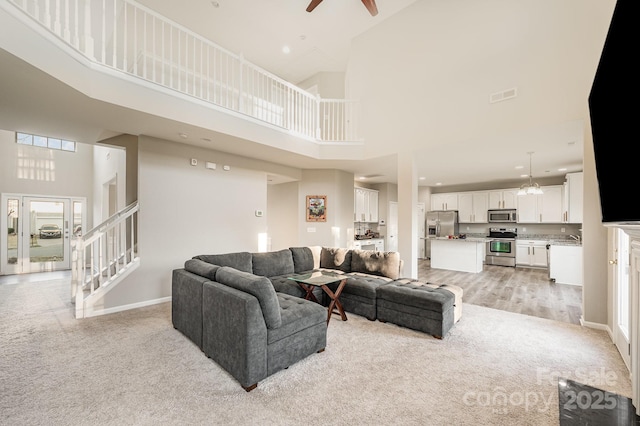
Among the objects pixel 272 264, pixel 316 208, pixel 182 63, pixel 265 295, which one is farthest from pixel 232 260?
pixel 182 63

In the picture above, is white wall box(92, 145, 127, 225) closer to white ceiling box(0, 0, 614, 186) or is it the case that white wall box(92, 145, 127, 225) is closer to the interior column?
white ceiling box(0, 0, 614, 186)

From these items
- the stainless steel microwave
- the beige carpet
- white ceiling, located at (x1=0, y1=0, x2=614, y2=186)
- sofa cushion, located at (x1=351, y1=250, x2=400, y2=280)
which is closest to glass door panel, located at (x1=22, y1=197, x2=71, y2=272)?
white ceiling, located at (x1=0, y1=0, x2=614, y2=186)

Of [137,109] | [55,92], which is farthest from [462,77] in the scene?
[55,92]

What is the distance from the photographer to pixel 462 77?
4.39m

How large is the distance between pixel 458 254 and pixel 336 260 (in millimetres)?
4036

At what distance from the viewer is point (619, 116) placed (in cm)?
142

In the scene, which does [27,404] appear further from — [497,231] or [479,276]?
[497,231]

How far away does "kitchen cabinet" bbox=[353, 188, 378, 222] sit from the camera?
812 centimetres

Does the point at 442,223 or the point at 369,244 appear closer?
the point at 369,244

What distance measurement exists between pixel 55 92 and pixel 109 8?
323 cm

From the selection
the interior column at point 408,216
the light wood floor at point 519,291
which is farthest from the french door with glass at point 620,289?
the interior column at point 408,216

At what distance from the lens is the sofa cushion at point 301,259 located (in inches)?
187

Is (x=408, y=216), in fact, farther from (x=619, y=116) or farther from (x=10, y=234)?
(x=10, y=234)

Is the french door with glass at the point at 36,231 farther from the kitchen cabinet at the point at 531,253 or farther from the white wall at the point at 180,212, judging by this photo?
the kitchen cabinet at the point at 531,253
